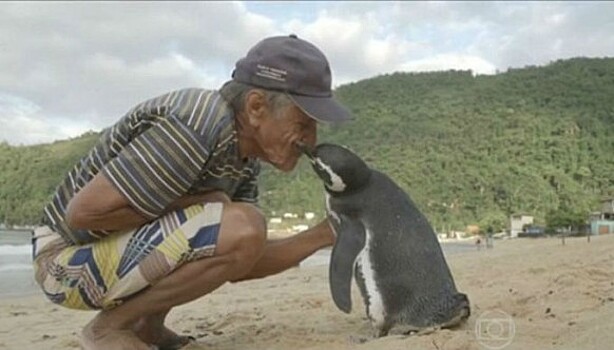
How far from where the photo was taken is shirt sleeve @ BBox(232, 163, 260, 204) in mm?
2936

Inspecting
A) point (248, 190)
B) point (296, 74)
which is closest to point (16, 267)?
point (248, 190)

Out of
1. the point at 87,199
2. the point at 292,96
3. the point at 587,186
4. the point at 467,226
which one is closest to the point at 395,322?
the point at 292,96

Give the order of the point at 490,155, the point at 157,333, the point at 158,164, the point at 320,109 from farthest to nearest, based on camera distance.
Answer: the point at 490,155
the point at 157,333
the point at 320,109
the point at 158,164

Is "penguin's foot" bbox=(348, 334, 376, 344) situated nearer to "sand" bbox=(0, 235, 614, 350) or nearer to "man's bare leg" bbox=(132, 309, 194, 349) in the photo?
"sand" bbox=(0, 235, 614, 350)

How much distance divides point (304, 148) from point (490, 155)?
7.72 meters

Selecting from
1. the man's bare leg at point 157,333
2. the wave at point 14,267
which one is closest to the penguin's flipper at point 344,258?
the man's bare leg at point 157,333

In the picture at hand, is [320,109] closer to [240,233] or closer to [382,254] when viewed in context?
[240,233]

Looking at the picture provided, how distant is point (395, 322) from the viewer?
9.67 ft

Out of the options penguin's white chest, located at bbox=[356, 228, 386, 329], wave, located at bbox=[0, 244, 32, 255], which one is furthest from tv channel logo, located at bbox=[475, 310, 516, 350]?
wave, located at bbox=[0, 244, 32, 255]

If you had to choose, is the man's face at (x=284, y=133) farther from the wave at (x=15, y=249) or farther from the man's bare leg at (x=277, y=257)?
the wave at (x=15, y=249)

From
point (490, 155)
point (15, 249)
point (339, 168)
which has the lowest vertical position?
point (15, 249)

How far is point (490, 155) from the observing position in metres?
9.95

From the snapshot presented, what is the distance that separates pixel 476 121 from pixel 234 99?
35.9 ft

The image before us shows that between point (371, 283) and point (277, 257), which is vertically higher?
point (277, 257)
